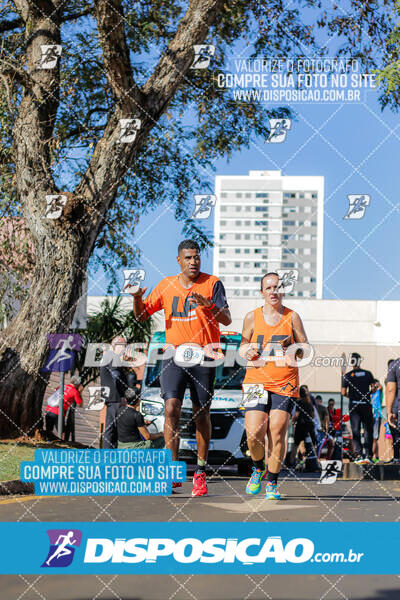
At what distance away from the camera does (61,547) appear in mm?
2928

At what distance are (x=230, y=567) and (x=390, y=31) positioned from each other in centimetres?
1195

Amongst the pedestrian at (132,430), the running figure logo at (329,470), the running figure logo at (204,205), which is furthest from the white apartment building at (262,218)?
the running figure logo at (329,470)

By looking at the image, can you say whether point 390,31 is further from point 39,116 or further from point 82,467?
point 82,467

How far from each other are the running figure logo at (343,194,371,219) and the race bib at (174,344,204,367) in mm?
3660

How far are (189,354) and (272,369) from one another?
0.69 m

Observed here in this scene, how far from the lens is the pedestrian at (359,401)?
12453 millimetres

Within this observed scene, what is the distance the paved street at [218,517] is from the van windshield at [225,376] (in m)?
4.24

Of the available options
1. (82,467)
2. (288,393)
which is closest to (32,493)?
(82,467)

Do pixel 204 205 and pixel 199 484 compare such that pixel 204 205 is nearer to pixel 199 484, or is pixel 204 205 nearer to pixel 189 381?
pixel 189 381

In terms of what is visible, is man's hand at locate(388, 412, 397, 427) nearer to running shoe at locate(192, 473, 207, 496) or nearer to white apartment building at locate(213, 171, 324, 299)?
running shoe at locate(192, 473, 207, 496)

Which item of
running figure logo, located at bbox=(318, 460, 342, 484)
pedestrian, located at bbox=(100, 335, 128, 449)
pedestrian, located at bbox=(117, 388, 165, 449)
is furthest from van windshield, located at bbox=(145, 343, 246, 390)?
running figure logo, located at bbox=(318, 460, 342, 484)

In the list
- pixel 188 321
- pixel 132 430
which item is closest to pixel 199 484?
pixel 188 321

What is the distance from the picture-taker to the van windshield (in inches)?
539

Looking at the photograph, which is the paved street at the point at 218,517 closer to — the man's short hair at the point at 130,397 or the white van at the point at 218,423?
the man's short hair at the point at 130,397
